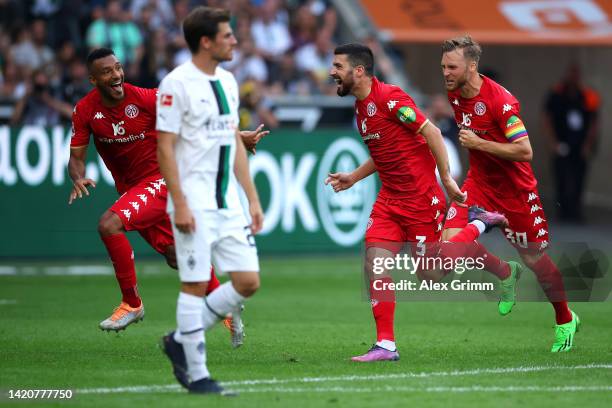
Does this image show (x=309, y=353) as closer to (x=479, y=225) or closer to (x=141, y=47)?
Result: (x=479, y=225)

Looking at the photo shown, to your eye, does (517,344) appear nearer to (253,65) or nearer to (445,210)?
(445,210)

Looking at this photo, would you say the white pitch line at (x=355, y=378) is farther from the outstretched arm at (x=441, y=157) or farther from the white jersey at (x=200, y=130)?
the outstretched arm at (x=441, y=157)

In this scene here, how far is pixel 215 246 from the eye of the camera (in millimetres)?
8344

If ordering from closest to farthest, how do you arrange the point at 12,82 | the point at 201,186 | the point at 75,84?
1. the point at 201,186
2. the point at 75,84
3. the point at 12,82

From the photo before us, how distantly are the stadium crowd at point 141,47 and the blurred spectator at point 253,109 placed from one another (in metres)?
0.02

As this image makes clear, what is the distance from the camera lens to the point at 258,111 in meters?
20.3

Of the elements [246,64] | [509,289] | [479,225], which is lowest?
[509,289]

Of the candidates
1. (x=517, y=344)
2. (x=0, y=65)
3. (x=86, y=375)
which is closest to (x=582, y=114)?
(x=0, y=65)

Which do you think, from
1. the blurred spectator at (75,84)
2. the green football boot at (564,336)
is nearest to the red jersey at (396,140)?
the green football boot at (564,336)

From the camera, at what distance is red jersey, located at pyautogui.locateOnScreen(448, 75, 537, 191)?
1048 cm

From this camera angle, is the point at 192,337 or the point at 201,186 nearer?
the point at 192,337

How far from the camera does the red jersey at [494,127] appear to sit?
1048cm

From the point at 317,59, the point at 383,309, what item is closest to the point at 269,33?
the point at 317,59

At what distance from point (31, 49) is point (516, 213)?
39.1 feet
